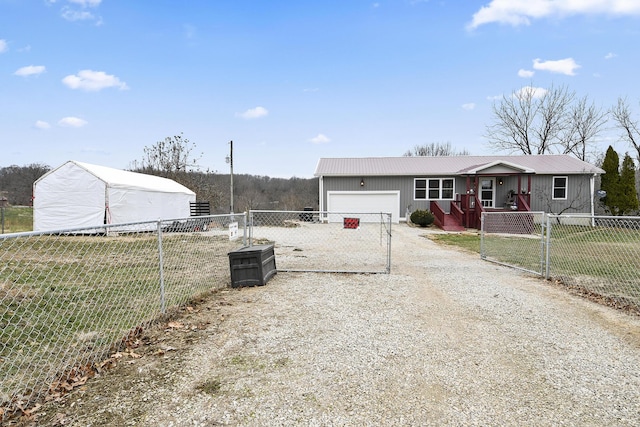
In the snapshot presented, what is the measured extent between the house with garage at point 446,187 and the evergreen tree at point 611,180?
23.8 inches

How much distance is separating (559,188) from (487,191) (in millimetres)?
4510

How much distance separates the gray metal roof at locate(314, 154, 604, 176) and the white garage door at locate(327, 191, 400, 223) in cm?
122

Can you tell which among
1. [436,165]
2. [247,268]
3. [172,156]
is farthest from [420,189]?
[172,156]

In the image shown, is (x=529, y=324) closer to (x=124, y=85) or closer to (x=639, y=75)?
(x=124, y=85)

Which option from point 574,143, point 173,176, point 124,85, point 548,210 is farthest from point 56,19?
point 574,143

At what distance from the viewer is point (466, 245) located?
488 inches

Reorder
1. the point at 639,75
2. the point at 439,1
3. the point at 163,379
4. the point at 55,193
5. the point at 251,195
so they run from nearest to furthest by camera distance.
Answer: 1. the point at 163,379
2. the point at 439,1
3. the point at 55,193
4. the point at 639,75
5. the point at 251,195

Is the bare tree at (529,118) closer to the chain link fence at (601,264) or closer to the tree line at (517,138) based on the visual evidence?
the tree line at (517,138)

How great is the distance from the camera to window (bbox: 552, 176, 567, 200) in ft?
68.1

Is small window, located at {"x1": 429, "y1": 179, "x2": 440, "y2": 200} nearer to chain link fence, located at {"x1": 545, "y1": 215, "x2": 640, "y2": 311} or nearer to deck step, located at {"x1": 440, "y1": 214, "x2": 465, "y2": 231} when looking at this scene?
deck step, located at {"x1": 440, "y1": 214, "x2": 465, "y2": 231}

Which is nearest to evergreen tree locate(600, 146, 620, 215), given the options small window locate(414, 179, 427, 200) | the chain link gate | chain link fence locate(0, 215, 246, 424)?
the chain link gate

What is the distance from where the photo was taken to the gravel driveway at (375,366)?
2424 mm

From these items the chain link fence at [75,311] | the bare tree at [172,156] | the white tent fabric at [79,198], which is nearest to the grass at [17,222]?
the white tent fabric at [79,198]

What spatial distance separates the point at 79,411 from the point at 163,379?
1.98ft
